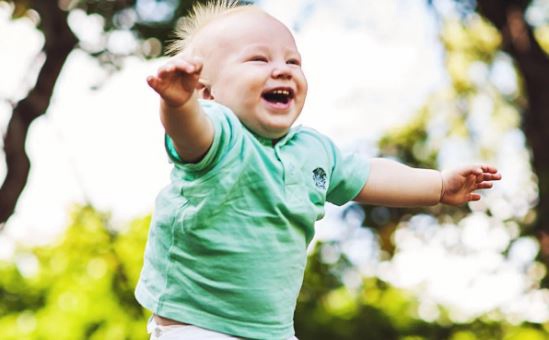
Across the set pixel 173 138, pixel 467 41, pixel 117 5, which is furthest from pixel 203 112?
pixel 467 41

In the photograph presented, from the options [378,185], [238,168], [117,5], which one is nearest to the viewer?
[238,168]

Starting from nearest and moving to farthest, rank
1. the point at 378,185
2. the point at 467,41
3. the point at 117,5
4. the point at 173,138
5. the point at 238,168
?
1. the point at 173,138
2. the point at 238,168
3. the point at 378,185
4. the point at 117,5
5. the point at 467,41

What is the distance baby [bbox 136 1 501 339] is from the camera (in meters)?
1.69

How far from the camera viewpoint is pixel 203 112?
157cm

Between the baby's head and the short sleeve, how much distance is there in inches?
7.5

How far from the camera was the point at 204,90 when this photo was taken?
6.08 feet

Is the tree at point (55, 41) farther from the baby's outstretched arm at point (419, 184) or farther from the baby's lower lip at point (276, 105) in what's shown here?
the baby's lower lip at point (276, 105)

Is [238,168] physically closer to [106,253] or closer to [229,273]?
[229,273]

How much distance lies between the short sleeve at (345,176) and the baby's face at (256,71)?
0.63 ft

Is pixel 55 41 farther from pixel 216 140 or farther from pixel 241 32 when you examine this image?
pixel 216 140

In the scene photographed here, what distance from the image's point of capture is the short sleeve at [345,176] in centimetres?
197

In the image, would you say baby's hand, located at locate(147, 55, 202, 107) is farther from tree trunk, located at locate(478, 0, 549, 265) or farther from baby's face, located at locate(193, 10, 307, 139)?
tree trunk, located at locate(478, 0, 549, 265)

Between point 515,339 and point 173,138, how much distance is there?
4.98 m

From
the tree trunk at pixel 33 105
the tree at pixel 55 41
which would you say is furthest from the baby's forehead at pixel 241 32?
the tree trunk at pixel 33 105
